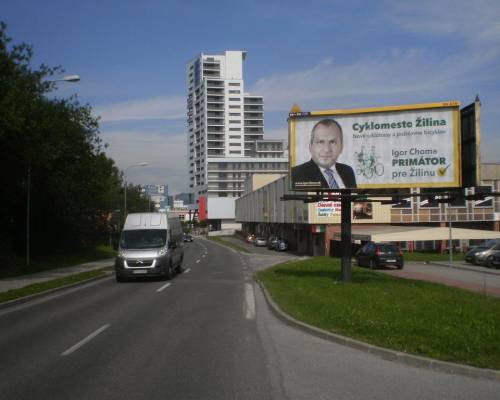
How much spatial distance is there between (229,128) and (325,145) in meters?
146

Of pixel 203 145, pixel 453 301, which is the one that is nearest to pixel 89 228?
pixel 453 301

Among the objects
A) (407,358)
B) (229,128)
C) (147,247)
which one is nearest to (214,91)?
(229,128)

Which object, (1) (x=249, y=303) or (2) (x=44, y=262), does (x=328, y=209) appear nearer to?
(2) (x=44, y=262)

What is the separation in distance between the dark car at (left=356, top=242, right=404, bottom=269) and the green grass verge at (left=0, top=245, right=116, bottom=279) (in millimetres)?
17387

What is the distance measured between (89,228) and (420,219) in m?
31.3

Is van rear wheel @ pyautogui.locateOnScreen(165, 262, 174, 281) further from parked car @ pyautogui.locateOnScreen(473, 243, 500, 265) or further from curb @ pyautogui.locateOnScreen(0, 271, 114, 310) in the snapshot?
parked car @ pyautogui.locateOnScreen(473, 243, 500, 265)

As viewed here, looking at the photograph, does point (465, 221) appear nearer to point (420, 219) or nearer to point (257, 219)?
point (420, 219)

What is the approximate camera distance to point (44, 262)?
104 feet

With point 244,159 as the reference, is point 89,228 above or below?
below

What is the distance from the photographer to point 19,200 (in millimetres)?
32875

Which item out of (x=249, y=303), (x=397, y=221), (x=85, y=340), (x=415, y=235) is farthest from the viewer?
(x=397, y=221)

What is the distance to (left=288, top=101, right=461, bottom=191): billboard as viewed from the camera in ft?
57.2

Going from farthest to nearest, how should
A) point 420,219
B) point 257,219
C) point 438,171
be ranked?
1. point 257,219
2. point 420,219
3. point 438,171

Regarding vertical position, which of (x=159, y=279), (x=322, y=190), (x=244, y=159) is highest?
(x=244, y=159)
